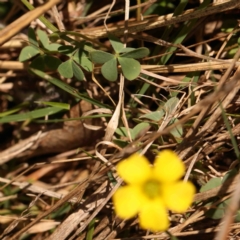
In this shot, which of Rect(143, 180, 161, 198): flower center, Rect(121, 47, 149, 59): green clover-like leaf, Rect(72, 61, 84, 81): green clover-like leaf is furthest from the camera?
Rect(72, 61, 84, 81): green clover-like leaf

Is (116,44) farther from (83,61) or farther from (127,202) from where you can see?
(127,202)

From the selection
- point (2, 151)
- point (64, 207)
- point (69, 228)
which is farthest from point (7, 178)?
point (69, 228)

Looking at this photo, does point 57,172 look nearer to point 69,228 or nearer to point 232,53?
point 69,228

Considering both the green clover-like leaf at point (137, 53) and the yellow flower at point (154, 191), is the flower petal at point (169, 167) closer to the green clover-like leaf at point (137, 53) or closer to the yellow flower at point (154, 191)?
the yellow flower at point (154, 191)

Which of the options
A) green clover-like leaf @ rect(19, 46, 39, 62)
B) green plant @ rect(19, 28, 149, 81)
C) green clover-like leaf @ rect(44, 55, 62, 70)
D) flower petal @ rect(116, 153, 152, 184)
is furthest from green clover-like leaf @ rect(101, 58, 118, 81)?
flower petal @ rect(116, 153, 152, 184)

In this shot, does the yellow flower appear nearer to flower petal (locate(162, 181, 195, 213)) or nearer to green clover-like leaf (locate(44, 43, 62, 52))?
flower petal (locate(162, 181, 195, 213))

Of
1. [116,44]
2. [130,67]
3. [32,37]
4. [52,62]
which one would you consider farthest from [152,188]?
[32,37]

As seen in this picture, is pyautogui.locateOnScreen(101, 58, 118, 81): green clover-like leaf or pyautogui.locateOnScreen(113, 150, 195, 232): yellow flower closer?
pyautogui.locateOnScreen(113, 150, 195, 232): yellow flower
